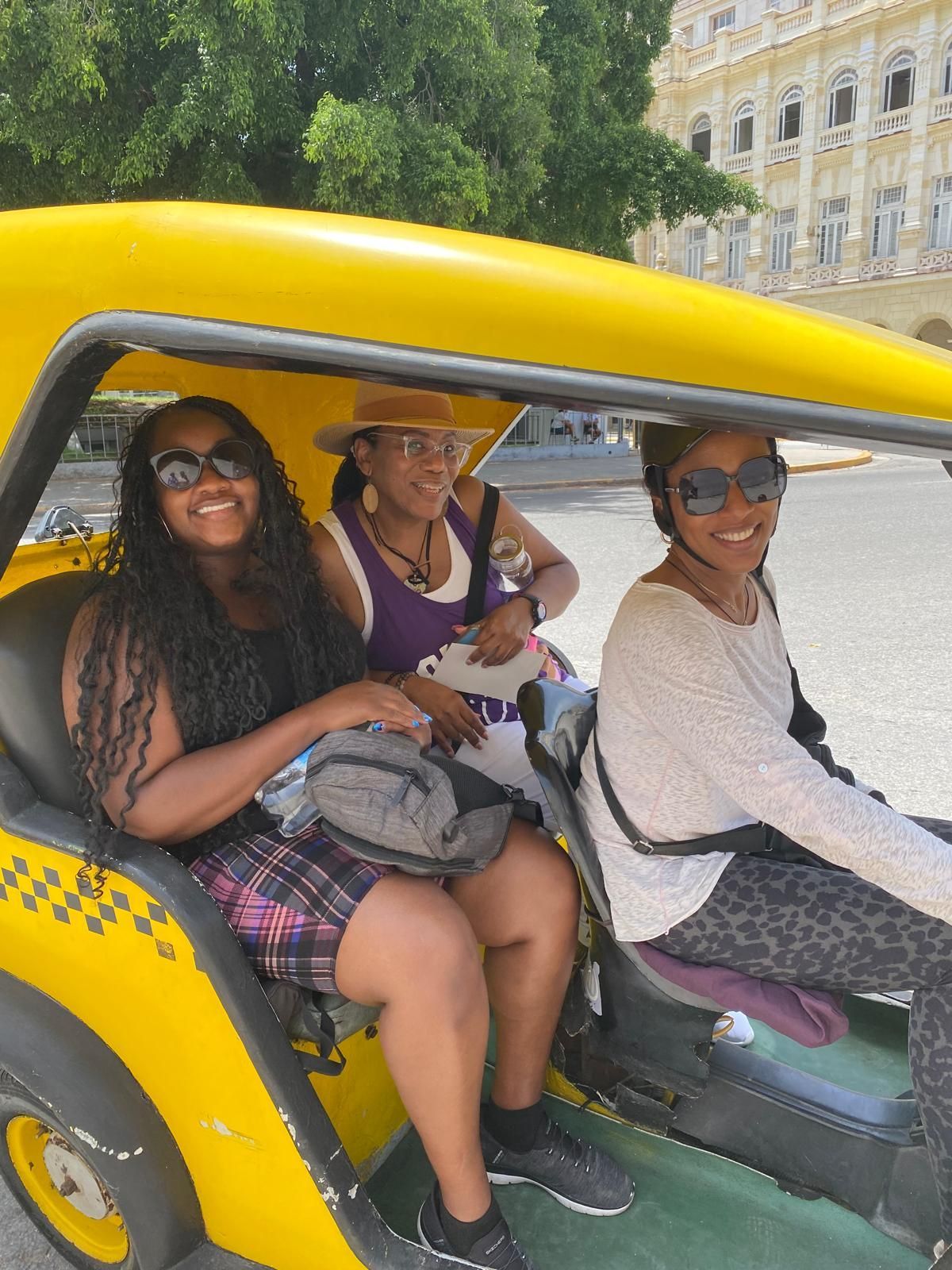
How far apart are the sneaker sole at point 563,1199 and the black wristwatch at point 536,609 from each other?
120 cm

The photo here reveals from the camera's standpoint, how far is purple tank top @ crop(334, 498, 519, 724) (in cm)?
215

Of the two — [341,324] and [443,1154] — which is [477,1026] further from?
[341,324]

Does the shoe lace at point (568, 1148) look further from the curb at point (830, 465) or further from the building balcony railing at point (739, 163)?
the building balcony railing at point (739, 163)

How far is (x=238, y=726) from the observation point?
1559mm

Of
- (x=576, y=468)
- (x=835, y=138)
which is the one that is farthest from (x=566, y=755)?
(x=835, y=138)

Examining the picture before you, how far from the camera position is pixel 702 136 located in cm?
3494

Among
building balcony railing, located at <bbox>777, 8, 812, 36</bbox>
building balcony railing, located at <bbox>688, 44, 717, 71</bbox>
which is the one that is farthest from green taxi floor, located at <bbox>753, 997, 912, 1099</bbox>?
building balcony railing, located at <bbox>688, 44, 717, 71</bbox>

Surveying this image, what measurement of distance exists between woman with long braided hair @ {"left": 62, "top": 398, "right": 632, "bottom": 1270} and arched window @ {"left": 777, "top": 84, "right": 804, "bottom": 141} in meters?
36.4

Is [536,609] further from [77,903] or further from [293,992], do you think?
[77,903]

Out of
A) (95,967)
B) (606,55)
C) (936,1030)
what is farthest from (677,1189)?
(606,55)

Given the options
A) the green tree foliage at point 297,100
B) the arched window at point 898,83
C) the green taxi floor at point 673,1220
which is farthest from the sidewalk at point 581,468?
the arched window at point 898,83

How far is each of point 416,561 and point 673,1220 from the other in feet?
4.89

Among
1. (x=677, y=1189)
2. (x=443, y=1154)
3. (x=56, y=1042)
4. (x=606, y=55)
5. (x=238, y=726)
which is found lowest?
(x=677, y=1189)

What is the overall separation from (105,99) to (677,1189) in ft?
34.4
